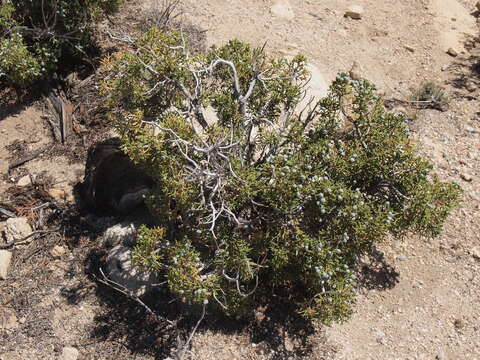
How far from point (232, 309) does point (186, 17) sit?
185 inches

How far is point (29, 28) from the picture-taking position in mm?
6480

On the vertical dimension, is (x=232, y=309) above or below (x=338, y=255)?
below

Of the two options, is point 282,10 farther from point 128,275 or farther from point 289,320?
point 289,320

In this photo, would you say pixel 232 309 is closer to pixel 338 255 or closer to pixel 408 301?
pixel 338 255

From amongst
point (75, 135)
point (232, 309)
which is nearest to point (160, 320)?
point (232, 309)

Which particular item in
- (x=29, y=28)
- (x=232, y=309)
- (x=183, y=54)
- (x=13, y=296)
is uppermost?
(x=183, y=54)

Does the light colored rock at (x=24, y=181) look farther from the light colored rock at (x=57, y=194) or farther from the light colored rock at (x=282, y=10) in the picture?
the light colored rock at (x=282, y=10)

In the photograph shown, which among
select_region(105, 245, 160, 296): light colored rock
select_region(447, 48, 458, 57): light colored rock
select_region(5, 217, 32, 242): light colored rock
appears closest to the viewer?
select_region(105, 245, 160, 296): light colored rock

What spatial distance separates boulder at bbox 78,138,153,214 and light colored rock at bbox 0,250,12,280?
91cm

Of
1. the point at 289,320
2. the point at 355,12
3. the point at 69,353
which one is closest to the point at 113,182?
the point at 69,353

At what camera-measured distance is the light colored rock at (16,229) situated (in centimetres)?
543

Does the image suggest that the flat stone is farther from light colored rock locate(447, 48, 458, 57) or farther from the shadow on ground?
light colored rock locate(447, 48, 458, 57)

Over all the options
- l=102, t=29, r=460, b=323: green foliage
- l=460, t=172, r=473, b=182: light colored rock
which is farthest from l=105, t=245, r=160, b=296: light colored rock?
l=460, t=172, r=473, b=182: light colored rock

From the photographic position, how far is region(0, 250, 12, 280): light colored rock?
5148mm
